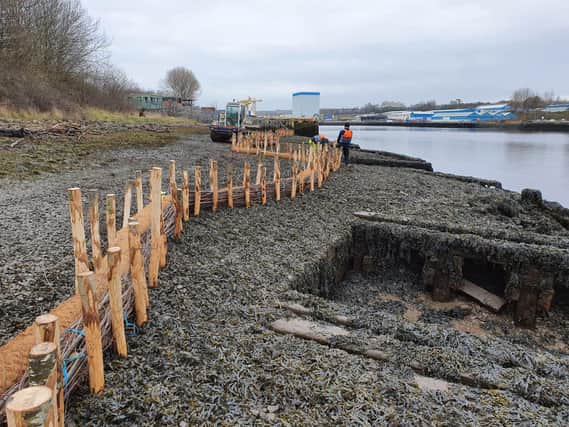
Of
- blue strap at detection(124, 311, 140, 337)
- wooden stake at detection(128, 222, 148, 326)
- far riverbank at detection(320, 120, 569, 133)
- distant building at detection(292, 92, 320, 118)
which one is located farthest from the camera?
far riverbank at detection(320, 120, 569, 133)

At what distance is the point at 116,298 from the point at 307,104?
149 ft

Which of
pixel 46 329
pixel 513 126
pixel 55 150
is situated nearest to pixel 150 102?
pixel 55 150

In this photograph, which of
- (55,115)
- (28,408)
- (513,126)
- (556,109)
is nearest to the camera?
(28,408)

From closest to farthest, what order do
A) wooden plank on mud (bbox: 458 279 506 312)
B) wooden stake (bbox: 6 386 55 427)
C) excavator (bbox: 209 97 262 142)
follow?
wooden stake (bbox: 6 386 55 427), wooden plank on mud (bbox: 458 279 506 312), excavator (bbox: 209 97 262 142)

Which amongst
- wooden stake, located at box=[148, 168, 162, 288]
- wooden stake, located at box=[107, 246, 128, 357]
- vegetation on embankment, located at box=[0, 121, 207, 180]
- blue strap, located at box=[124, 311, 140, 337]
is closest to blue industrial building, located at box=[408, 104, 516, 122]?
vegetation on embankment, located at box=[0, 121, 207, 180]

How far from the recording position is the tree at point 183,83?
268 ft

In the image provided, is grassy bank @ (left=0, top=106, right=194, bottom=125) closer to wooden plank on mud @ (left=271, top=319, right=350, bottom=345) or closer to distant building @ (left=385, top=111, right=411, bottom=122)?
wooden plank on mud @ (left=271, top=319, right=350, bottom=345)

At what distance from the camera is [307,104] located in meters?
45.8

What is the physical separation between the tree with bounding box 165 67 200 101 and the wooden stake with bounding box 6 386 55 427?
85.2 metres

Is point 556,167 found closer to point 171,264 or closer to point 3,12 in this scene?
point 171,264

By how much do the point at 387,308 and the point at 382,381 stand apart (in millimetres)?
3502

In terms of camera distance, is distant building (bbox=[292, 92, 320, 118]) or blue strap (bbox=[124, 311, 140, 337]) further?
distant building (bbox=[292, 92, 320, 118])

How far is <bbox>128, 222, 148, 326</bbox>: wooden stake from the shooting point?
288cm

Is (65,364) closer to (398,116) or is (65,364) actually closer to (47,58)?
(47,58)
